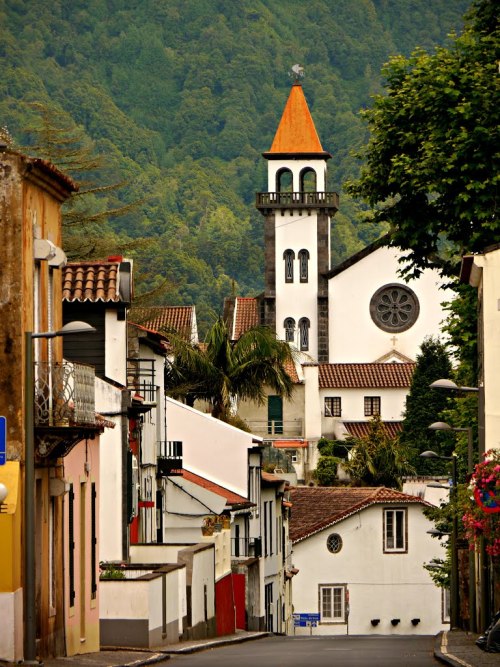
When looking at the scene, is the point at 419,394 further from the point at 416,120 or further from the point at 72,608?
the point at 72,608

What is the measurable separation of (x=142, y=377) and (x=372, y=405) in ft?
234

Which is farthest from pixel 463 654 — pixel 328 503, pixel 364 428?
pixel 364 428

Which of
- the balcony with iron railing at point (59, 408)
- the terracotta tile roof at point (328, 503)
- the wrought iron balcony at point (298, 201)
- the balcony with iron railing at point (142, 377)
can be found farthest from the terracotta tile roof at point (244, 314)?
the balcony with iron railing at point (59, 408)

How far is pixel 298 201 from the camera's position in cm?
12212

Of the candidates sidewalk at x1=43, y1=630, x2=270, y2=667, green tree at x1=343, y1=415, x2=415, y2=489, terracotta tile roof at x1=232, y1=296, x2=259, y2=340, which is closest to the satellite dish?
terracotta tile roof at x1=232, y1=296, x2=259, y2=340

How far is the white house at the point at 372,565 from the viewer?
7788 centimetres

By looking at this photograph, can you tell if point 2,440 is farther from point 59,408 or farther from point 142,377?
point 142,377

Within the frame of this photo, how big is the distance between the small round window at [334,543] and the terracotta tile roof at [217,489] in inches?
1040

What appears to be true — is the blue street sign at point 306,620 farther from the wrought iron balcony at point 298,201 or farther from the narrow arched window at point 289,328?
the wrought iron balcony at point 298,201

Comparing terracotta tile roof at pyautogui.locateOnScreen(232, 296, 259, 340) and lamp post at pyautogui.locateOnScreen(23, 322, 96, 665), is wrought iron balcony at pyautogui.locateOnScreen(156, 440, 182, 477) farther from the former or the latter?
terracotta tile roof at pyautogui.locateOnScreen(232, 296, 259, 340)

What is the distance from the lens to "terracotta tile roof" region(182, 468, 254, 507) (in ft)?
162

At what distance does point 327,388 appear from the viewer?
376ft

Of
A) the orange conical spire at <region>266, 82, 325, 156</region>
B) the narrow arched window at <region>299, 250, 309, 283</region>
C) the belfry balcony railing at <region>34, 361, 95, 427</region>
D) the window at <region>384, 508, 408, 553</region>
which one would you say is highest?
the orange conical spire at <region>266, 82, 325, 156</region>

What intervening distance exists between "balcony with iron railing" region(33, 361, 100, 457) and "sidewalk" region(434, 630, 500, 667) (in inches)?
244
